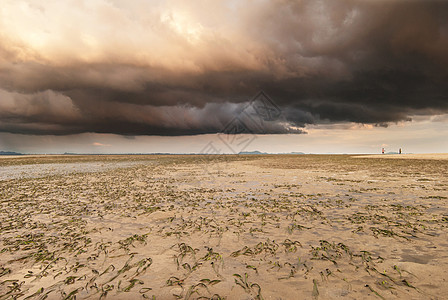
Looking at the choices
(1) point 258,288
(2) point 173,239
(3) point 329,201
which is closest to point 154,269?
(2) point 173,239

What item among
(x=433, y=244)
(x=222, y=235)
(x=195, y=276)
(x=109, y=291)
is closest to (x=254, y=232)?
(x=222, y=235)

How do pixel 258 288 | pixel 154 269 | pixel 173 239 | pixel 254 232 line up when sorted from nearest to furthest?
pixel 258 288 < pixel 154 269 < pixel 173 239 < pixel 254 232

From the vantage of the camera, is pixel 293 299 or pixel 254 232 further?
pixel 254 232

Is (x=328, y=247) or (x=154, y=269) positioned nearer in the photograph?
(x=154, y=269)

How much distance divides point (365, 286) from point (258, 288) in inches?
83.9

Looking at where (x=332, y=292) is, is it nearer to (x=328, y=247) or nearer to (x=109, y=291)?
(x=328, y=247)

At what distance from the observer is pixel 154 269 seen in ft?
16.4

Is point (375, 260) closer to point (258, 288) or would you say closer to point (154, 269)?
point (258, 288)

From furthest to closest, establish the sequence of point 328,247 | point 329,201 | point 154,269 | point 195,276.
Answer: point 329,201
point 328,247
point 154,269
point 195,276

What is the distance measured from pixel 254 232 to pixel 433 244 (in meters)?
5.08

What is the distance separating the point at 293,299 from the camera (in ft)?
12.7

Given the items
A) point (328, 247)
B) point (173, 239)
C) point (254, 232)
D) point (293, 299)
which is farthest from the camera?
point (254, 232)

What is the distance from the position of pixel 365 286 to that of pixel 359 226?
13.0ft

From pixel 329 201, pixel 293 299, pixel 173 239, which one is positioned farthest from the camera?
pixel 329 201
